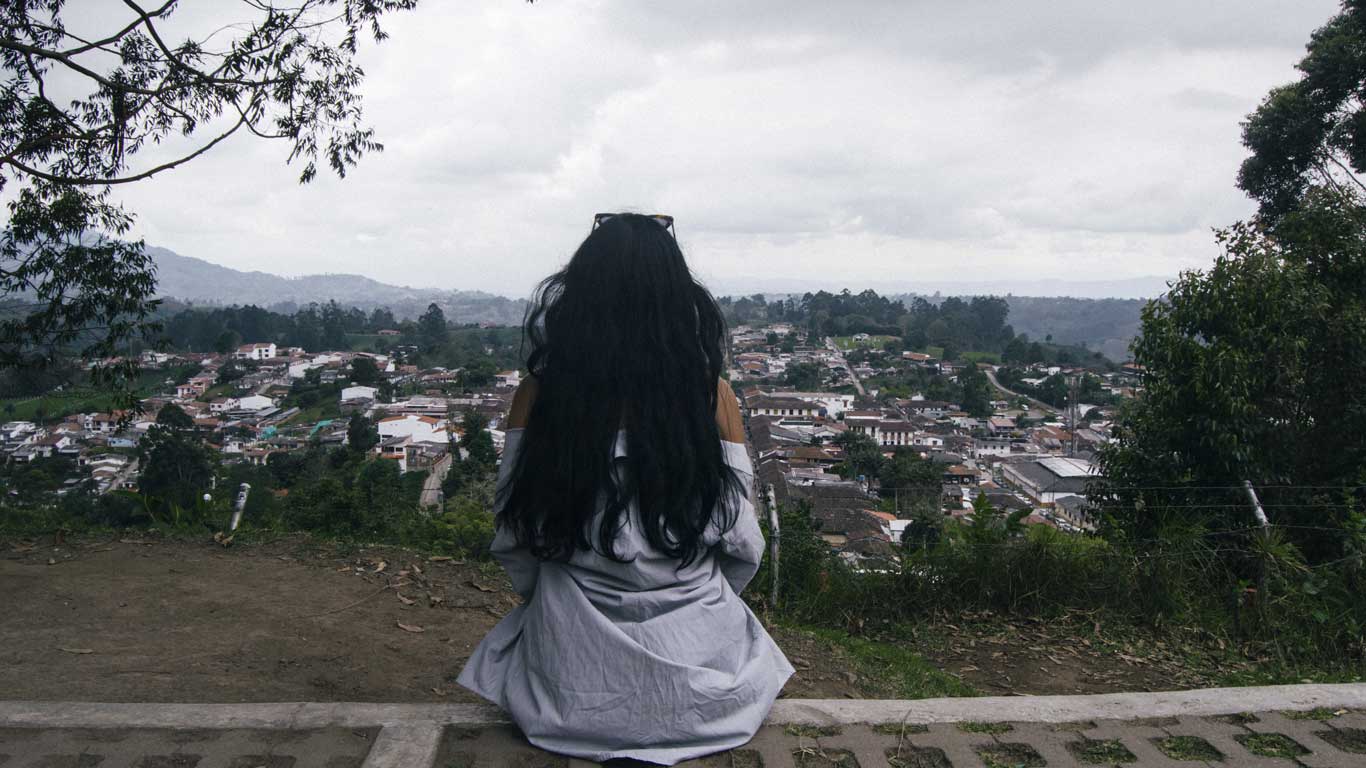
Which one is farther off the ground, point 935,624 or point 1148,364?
point 1148,364

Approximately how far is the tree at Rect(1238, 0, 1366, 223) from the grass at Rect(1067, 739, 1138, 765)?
8.61 m

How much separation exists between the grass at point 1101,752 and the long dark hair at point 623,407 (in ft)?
3.80

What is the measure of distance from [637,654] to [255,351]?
1094 inches

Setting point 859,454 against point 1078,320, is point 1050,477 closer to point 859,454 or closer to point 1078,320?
point 859,454

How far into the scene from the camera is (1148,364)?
20.3 feet

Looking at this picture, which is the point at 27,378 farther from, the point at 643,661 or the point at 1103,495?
the point at 1103,495

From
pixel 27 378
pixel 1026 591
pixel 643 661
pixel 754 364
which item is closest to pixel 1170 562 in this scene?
pixel 1026 591

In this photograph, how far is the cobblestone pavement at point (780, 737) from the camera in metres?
2.18

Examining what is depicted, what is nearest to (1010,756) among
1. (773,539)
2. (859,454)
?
(773,539)

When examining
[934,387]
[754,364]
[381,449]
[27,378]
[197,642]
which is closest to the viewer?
[197,642]

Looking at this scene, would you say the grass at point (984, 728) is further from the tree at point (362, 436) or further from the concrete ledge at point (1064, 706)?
the tree at point (362, 436)

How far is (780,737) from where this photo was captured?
229 cm

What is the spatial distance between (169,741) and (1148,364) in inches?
235

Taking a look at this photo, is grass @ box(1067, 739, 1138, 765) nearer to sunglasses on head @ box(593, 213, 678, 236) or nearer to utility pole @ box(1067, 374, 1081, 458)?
sunglasses on head @ box(593, 213, 678, 236)
